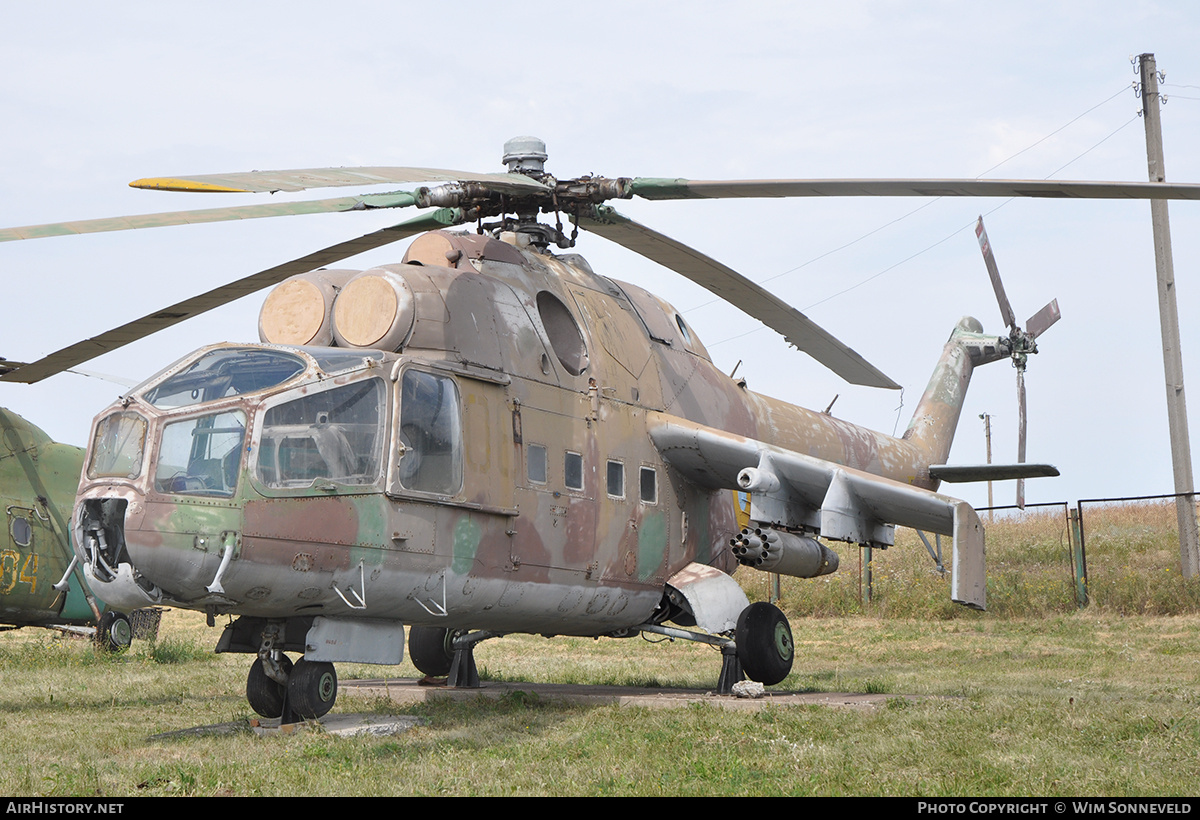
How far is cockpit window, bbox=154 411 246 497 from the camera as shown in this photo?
305 inches

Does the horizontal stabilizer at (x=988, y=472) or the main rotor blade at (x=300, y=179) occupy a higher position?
the main rotor blade at (x=300, y=179)

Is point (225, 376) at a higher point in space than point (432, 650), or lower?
higher

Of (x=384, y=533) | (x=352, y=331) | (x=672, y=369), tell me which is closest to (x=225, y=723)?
(x=384, y=533)

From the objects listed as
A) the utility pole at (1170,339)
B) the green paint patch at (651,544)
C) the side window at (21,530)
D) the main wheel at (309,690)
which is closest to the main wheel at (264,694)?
the main wheel at (309,690)

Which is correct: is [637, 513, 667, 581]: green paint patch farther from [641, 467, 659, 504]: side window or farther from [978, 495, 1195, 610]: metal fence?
[978, 495, 1195, 610]: metal fence

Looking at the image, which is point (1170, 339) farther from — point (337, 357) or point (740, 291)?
point (337, 357)

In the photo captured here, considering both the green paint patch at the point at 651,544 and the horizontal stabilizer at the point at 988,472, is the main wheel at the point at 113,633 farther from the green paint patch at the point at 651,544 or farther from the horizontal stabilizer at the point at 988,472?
the horizontal stabilizer at the point at 988,472

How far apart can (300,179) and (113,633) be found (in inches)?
439

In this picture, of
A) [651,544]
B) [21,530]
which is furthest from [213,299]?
[21,530]

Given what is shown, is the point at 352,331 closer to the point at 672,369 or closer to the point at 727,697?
the point at 672,369

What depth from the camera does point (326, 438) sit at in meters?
8.27

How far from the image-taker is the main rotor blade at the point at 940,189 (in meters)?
8.53

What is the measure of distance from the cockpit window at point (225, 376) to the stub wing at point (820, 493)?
4178 millimetres
